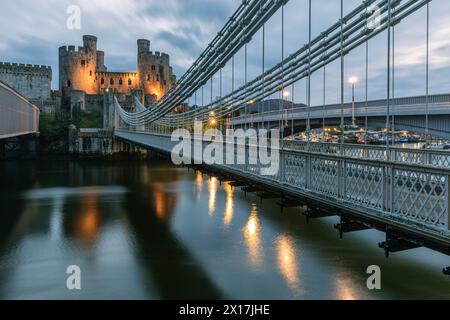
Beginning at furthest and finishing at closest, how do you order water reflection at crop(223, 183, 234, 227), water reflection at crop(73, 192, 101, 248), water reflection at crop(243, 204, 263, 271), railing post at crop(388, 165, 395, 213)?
water reflection at crop(223, 183, 234, 227)
water reflection at crop(73, 192, 101, 248)
water reflection at crop(243, 204, 263, 271)
railing post at crop(388, 165, 395, 213)

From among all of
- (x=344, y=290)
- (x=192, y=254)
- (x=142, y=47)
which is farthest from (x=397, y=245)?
(x=142, y=47)

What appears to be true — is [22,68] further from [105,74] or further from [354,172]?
[354,172]

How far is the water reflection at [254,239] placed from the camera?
14.0m

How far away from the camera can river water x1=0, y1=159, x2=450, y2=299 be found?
11.8 m

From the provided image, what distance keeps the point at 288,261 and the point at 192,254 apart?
3.29 meters

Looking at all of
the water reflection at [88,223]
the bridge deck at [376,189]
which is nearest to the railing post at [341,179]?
the bridge deck at [376,189]

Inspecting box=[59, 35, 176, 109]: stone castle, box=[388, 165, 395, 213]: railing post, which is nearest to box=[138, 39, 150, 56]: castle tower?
box=[59, 35, 176, 109]: stone castle

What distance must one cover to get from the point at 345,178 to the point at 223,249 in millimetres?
8346

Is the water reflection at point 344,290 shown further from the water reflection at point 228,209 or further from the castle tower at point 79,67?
the castle tower at point 79,67

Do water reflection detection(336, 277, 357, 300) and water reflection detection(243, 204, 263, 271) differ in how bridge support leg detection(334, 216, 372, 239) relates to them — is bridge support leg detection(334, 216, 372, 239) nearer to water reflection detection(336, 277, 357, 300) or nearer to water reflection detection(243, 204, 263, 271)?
water reflection detection(336, 277, 357, 300)

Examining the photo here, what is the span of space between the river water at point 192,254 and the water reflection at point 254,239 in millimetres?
39

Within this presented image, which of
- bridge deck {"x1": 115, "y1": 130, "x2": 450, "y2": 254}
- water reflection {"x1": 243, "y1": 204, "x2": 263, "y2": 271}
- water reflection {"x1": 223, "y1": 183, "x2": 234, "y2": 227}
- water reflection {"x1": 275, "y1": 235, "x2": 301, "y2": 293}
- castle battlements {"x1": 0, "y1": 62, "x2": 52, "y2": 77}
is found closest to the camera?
bridge deck {"x1": 115, "y1": 130, "x2": 450, "y2": 254}

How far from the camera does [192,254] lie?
15.0 metres

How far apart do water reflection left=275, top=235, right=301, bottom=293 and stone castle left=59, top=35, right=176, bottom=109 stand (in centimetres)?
6766
